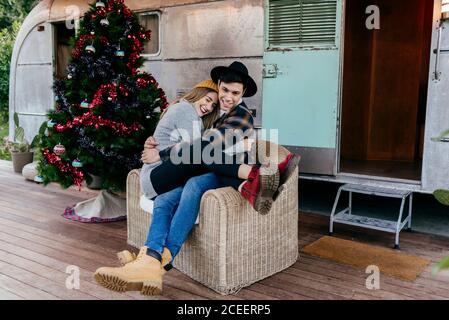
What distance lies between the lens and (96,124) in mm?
3584

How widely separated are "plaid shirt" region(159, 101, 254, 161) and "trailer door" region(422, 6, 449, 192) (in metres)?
1.50

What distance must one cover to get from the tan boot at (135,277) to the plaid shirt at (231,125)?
639 millimetres

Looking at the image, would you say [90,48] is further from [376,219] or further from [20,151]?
[20,151]

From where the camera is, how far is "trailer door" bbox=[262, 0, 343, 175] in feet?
12.3

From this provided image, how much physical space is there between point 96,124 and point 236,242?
168 cm

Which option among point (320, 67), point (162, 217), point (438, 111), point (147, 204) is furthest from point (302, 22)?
point (162, 217)

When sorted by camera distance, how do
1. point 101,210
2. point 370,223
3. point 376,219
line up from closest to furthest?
point 370,223 → point 376,219 → point 101,210

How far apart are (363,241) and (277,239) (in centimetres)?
102

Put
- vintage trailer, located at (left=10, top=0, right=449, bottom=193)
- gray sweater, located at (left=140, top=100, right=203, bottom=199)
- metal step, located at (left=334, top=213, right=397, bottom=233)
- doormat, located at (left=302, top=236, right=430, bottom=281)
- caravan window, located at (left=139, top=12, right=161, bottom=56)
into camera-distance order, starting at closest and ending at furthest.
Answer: gray sweater, located at (left=140, top=100, right=203, bottom=199) → doormat, located at (left=302, top=236, right=430, bottom=281) → metal step, located at (left=334, top=213, right=397, bottom=233) → vintage trailer, located at (left=10, top=0, right=449, bottom=193) → caravan window, located at (left=139, top=12, right=161, bottom=56)

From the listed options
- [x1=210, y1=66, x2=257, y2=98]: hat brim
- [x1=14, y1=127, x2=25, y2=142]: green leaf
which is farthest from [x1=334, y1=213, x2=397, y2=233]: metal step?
[x1=14, y1=127, x2=25, y2=142]: green leaf

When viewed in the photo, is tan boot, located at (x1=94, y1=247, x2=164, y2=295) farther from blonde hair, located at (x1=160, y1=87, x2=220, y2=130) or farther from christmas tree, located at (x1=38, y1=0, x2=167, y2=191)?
christmas tree, located at (x1=38, y1=0, x2=167, y2=191)

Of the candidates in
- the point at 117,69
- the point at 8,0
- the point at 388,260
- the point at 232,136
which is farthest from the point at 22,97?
the point at 8,0

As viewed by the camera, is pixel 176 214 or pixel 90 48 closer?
pixel 176 214

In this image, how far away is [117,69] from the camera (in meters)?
3.82
